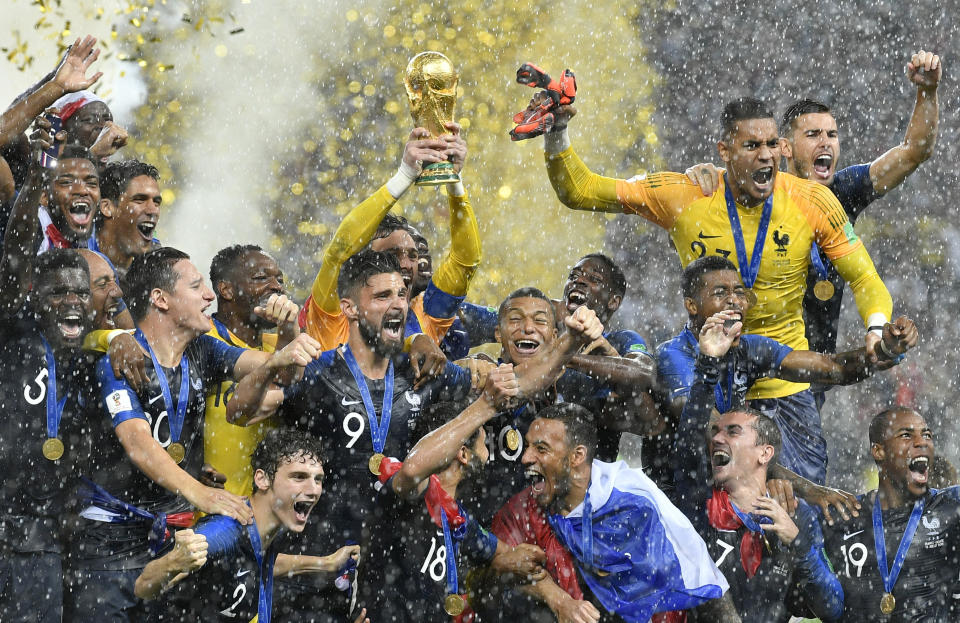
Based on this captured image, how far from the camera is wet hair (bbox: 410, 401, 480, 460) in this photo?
18.9 feet

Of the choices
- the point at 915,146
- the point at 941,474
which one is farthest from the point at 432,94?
the point at 941,474

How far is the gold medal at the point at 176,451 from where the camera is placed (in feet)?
18.0

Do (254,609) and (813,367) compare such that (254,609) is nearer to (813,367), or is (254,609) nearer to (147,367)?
(147,367)

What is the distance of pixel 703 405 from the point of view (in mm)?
5785

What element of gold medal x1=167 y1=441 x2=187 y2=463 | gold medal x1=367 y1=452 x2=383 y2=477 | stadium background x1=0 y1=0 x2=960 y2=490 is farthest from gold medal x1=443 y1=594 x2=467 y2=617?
stadium background x1=0 y1=0 x2=960 y2=490

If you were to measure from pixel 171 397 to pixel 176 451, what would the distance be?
0.62 ft

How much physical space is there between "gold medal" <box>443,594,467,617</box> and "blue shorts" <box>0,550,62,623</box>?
1341 millimetres

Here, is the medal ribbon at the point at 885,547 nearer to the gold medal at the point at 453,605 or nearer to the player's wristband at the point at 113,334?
the gold medal at the point at 453,605

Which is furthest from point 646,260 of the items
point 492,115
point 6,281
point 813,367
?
point 6,281

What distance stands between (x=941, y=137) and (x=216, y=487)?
8.82m

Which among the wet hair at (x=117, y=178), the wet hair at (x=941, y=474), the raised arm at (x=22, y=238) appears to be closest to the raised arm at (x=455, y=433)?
the raised arm at (x=22, y=238)

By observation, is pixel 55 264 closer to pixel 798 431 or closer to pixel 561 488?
pixel 561 488

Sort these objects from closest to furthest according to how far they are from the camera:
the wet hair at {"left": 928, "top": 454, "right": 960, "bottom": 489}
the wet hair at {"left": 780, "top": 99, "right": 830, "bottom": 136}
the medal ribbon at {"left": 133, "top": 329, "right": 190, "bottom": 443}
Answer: the medal ribbon at {"left": 133, "top": 329, "right": 190, "bottom": 443} → the wet hair at {"left": 780, "top": 99, "right": 830, "bottom": 136} → the wet hair at {"left": 928, "top": 454, "right": 960, "bottom": 489}

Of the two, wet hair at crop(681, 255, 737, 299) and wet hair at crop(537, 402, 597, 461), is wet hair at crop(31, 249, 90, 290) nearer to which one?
wet hair at crop(537, 402, 597, 461)
